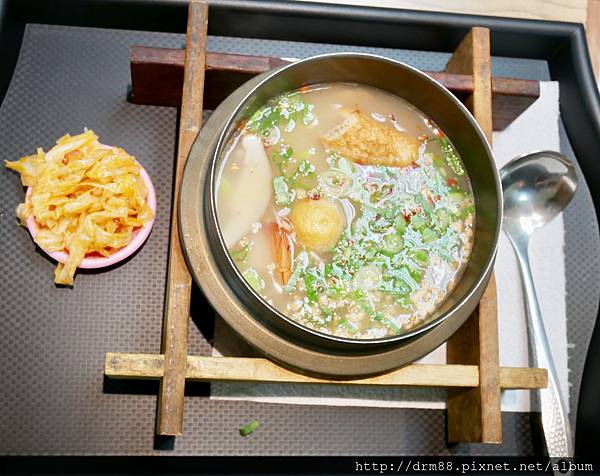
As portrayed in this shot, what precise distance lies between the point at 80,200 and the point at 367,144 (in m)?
0.86

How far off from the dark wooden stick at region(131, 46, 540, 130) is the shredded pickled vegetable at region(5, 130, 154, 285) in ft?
0.78

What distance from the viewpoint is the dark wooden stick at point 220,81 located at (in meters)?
1.82

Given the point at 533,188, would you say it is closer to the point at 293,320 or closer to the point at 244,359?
the point at 293,320

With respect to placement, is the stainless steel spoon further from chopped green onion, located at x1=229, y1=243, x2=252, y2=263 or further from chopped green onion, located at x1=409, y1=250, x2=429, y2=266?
chopped green onion, located at x1=229, y1=243, x2=252, y2=263

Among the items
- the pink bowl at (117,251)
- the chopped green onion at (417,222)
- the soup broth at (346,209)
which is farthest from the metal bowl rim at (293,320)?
the pink bowl at (117,251)

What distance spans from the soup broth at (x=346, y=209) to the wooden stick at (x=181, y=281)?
0.44 ft

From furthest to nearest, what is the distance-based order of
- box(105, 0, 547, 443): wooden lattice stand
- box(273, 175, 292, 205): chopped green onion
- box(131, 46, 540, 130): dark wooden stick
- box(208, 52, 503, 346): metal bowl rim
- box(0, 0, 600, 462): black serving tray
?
1. box(0, 0, 600, 462): black serving tray
2. box(131, 46, 540, 130): dark wooden stick
3. box(273, 175, 292, 205): chopped green onion
4. box(105, 0, 547, 443): wooden lattice stand
5. box(208, 52, 503, 346): metal bowl rim

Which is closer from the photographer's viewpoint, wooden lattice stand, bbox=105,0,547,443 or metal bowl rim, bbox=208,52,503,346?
metal bowl rim, bbox=208,52,503,346

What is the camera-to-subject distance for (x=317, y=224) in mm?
1671

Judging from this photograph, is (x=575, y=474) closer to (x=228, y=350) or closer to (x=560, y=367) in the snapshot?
(x=560, y=367)

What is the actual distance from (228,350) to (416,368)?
1.83 feet

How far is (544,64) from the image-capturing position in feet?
7.52

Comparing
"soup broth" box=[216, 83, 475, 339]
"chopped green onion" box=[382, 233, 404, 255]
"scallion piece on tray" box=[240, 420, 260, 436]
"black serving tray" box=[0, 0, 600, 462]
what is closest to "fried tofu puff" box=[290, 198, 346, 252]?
"soup broth" box=[216, 83, 475, 339]

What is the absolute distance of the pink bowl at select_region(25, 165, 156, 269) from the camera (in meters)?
1.83
